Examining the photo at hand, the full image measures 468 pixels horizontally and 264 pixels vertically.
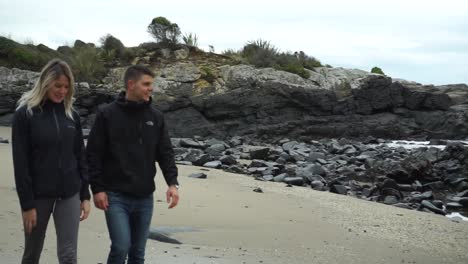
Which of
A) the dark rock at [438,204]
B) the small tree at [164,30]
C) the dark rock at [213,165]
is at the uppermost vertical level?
the small tree at [164,30]

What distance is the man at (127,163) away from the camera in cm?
405

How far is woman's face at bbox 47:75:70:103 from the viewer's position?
12.9 feet

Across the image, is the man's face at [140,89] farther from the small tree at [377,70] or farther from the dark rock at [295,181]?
the small tree at [377,70]

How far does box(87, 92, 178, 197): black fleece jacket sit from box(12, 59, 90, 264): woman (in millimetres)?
122

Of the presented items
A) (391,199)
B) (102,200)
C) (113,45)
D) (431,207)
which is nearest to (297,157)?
(391,199)

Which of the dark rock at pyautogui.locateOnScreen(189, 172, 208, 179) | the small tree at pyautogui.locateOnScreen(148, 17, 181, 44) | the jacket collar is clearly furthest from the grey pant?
the small tree at pyautogui.locateOnScreen(148, 17, 181, 44)

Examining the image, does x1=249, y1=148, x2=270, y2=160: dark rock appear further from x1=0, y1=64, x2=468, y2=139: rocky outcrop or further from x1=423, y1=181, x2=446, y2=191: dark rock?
x1=0, y1=64, x2=468, y2=139: rocky outcrop

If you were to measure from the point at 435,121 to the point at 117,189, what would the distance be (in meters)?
31.6

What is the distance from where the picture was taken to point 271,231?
7.06 m

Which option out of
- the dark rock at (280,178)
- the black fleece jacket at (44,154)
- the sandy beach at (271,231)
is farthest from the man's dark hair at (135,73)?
the dark rock at (280,178)

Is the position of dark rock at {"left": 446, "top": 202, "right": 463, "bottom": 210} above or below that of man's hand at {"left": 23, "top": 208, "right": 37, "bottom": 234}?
below

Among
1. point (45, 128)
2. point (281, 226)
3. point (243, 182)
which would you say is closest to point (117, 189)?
point (45, 128)

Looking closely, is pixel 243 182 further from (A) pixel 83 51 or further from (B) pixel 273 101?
(A) pixel 83 51

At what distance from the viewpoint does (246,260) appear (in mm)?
5609
